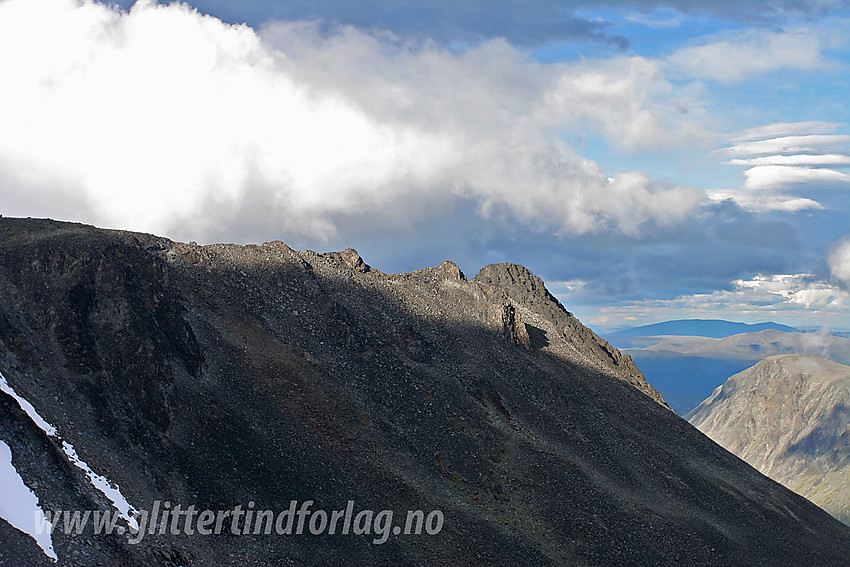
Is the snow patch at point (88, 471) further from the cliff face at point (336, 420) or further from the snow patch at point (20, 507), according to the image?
the snow patch at point (20, 507)

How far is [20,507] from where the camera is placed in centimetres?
3744

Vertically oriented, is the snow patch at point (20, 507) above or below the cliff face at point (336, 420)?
below

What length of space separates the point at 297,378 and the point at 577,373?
5582cm

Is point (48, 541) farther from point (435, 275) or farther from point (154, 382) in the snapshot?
point (435, 275)

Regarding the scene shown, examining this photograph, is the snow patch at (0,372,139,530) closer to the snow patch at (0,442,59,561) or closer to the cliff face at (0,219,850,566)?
the cliff face at (0,219,850,566)

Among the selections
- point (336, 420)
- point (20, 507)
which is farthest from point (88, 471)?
point (336, 420)

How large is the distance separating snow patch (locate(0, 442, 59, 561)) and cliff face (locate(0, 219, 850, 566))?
0.74 meters

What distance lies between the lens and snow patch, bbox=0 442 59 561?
119 feet

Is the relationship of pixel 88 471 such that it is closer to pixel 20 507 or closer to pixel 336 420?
pixel 20 507

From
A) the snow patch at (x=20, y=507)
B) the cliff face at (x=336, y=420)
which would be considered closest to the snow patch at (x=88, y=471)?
the cliff face at (x=336, y=420)

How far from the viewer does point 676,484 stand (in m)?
92.6

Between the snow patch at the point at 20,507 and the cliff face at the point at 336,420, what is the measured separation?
744 millimetres

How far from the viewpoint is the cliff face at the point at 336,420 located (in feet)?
163

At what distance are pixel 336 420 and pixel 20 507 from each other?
119 feet
